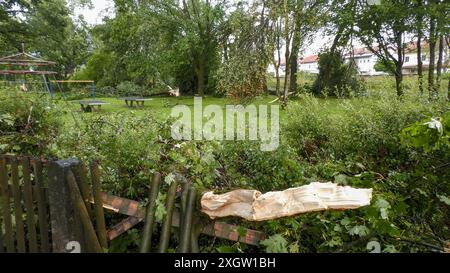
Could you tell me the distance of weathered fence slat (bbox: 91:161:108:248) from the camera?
6.84ft

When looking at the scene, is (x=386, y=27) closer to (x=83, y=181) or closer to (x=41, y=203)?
(x=83, y=181)

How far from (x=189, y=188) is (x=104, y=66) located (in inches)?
994

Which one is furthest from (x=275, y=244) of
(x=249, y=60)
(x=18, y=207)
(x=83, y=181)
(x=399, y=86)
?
(x=249, y=60)

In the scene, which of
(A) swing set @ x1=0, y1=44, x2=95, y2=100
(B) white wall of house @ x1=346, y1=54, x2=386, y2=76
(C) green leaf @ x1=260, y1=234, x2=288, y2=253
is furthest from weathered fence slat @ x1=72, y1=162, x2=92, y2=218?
(B) white wall of house @ x1=346, y1=54, x2=386, y2=76

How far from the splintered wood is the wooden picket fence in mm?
156

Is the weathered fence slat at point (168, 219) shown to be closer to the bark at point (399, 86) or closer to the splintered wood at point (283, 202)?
the splintered wood at point (283, 202)

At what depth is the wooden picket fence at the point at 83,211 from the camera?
211 cm

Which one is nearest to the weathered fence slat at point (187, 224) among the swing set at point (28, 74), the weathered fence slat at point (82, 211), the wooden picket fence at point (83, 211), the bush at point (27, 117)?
the wooden picket fence at point (83, 211)

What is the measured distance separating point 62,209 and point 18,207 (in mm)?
453

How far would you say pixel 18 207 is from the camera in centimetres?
229

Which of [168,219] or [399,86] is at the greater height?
[399,86]

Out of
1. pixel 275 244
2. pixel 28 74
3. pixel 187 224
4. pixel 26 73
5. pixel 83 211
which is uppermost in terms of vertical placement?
pixel 28 74

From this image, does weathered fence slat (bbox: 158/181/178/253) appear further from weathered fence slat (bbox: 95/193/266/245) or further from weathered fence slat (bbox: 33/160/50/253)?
weathered fence slat (bbox: 33/160/50/253)

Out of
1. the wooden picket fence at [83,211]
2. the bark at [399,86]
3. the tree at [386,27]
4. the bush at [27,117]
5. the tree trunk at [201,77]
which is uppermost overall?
the tree at [386,27]
